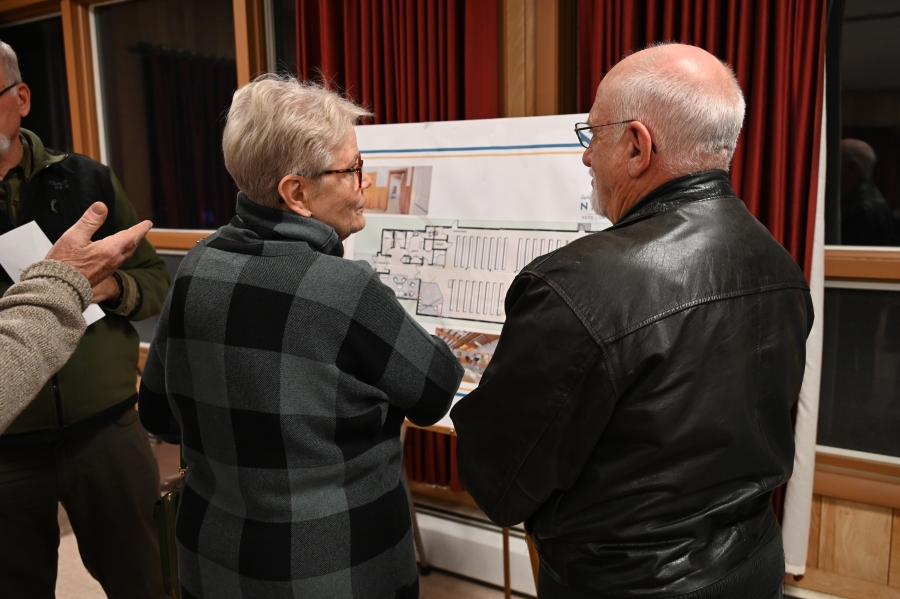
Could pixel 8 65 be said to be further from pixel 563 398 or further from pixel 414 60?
pixel 563 398

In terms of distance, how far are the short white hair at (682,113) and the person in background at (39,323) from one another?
0.86 meters

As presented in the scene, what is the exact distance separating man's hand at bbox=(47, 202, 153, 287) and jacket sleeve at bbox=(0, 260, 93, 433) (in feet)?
0.30

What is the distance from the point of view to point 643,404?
877mm

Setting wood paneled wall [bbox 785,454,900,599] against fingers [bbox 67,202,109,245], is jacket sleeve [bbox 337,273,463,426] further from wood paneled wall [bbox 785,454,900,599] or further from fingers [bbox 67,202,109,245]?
wood paneled wall [bbox 785,454,900,599]

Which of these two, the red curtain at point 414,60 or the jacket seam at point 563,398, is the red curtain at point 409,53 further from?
the jacket seam at point 563,398

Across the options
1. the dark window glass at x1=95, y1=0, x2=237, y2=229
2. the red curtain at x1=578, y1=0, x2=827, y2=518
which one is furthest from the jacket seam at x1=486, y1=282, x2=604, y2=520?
the dark window glass at x1=95, y1=0, x2=237, y2=229

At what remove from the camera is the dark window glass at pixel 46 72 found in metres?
3.66

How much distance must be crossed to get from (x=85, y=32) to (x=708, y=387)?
12.2 feet

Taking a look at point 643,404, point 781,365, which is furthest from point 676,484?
point 781,365

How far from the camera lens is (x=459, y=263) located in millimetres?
1873

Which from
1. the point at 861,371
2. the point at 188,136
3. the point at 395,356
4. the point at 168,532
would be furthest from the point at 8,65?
the point at 861,371

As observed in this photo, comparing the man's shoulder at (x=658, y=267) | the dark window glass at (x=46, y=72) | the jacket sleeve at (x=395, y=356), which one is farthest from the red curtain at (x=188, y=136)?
the man's shoulder at (x=658, y=267)

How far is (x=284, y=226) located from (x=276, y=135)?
0.48ft

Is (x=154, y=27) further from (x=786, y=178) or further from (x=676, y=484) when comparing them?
(x=676, y=484)
